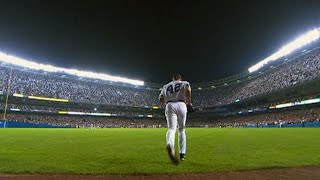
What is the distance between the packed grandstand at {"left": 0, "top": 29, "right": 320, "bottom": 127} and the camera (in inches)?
2177

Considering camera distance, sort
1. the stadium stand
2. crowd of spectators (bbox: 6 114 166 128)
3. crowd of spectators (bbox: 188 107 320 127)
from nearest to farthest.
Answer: crowd of spectators (bbox: 188 107 320 127), the stadium stand, crowd of spectators (bbox: 6 114 166 128)

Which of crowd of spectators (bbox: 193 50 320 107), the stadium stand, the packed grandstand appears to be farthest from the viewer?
the stadium stand

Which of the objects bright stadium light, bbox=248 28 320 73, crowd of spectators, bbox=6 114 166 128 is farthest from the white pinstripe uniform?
crowd of spectators, bbox=6 114 166 128

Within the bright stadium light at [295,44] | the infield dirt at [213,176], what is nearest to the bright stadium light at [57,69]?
the bright stadium light at [295,44]

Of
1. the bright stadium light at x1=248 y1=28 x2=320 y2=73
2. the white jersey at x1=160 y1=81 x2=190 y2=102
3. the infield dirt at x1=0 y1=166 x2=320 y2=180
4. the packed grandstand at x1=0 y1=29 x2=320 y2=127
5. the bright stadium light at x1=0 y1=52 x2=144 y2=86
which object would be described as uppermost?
the bright stadium light at x1=248 y1=28 x2=320 y2=73

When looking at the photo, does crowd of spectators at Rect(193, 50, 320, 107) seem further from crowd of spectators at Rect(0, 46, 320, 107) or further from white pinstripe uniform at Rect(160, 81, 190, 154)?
white pinstripe uniform at Rect(160, 81, 190, 154)

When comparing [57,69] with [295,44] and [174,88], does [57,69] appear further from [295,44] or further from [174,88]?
[174,88]

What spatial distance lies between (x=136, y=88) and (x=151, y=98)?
18.6 ft

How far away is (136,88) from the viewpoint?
89.3 metres

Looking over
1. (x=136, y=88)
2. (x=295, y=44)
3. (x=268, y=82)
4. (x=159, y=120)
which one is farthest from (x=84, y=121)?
(x=295, y=44)

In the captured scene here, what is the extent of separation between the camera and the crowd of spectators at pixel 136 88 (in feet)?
187

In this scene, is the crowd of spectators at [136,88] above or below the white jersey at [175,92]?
above

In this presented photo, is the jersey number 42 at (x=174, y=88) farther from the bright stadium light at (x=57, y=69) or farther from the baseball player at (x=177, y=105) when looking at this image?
the bright stadium light at (x=57, y=69)

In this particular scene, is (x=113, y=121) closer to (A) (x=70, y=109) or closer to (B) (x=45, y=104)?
(A) (x=70, y=109)
